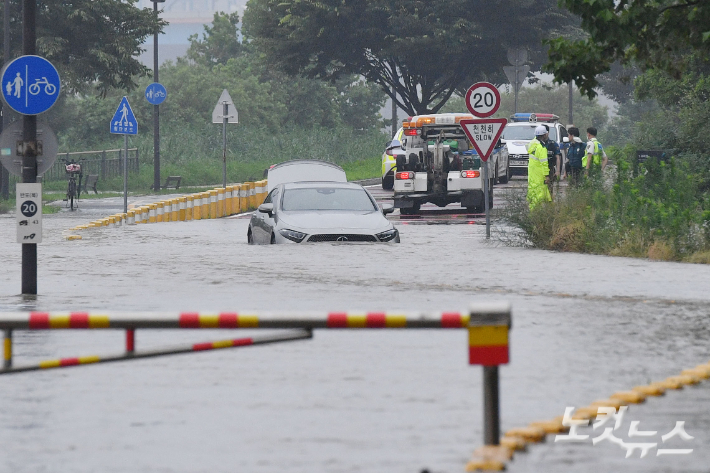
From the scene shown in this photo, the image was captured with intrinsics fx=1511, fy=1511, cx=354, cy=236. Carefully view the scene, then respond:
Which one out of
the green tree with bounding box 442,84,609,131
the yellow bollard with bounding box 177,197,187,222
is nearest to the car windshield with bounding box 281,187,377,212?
the yellow bollard with bounding box 177,197,187,222

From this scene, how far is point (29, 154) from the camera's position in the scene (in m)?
15.9

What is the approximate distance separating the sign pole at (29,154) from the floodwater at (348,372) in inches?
10.6

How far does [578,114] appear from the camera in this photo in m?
83.4

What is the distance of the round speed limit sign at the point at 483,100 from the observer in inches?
958

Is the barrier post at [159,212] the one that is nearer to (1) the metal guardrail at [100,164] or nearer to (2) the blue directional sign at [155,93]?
(2) the blue directional sign at [155,93]

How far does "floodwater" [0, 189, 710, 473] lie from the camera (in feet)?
24.8

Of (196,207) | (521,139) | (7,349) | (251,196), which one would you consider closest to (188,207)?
(196,207)

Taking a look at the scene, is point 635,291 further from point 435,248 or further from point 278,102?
point 278,102

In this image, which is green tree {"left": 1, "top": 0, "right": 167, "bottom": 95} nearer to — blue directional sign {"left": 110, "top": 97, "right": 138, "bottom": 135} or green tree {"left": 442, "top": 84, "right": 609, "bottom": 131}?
blue directional sign {"left": 110, "top": 97, "right": 138, "bottom": 135}

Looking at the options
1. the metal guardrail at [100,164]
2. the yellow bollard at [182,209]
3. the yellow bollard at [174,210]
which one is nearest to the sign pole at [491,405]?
the yellow bollard at [174,210]

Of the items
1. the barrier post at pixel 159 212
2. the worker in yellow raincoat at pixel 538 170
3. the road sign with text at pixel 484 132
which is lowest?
the barrier post at pixel 159 212

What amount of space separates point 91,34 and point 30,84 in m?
31.6

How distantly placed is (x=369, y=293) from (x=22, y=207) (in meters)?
3.75

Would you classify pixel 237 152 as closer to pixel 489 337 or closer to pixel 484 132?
pixel 484 132
